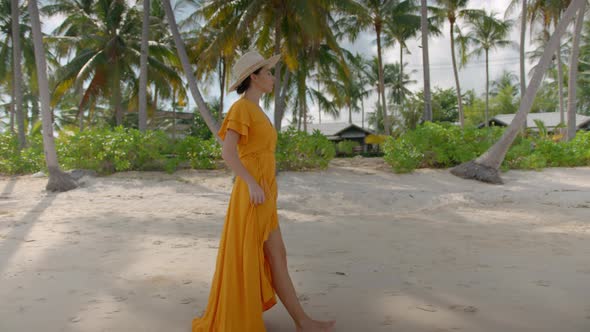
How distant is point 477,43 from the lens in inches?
1144

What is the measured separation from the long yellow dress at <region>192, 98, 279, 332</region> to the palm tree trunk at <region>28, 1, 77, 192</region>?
879 cm

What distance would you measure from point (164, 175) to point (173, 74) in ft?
29.3

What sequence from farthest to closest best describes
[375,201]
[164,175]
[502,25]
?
[502,25], [164,175], [375,201]

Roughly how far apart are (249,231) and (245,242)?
58 mm

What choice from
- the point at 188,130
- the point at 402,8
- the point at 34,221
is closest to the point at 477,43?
the point at 402,8

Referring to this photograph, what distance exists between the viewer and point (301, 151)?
451 inches

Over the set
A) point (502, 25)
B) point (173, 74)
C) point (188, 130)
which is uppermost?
point (502, 25)

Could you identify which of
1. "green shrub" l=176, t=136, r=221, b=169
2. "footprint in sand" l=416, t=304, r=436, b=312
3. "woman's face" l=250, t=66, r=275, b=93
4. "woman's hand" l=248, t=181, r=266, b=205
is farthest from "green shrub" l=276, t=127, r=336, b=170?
"woman's hand" l=248, t=181, r=266, b=205

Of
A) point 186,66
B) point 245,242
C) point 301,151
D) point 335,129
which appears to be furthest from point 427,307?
point 335,129

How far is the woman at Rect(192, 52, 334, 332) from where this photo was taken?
2090 millimetres

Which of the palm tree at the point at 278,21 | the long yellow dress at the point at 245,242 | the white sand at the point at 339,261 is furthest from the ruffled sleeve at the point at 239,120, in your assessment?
the palm tree at the point at 278,21

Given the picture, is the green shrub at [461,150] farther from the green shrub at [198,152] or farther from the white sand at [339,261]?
the green shrub at [198,152]

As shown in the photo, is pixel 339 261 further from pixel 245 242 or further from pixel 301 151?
pixel 301 151

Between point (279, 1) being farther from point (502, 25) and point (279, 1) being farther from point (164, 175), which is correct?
point (502, 25)
